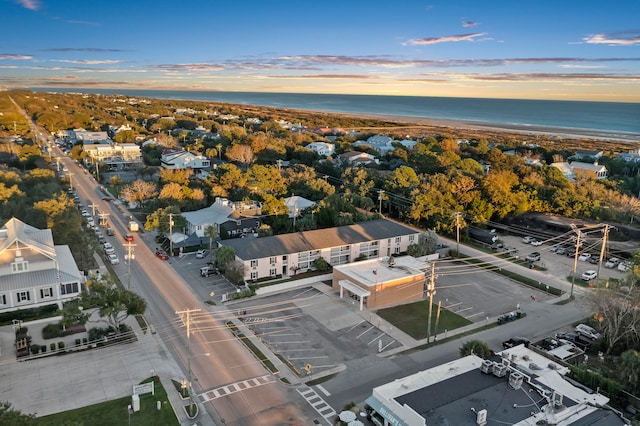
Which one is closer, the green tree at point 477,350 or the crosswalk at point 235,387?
the crosswalk at point 235,387

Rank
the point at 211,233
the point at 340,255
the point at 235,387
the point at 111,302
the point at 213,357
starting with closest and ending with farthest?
the point at 235,387, the point at 213,357, the point at 111,302, the point at 340,255, the point at 211,233

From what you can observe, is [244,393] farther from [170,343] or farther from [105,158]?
[105,158]

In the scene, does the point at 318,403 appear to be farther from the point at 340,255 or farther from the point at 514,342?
the point at 340,255

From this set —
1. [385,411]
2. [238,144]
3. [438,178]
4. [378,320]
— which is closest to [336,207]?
[438,178]

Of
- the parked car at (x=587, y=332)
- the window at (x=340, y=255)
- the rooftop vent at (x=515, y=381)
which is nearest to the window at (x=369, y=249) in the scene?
the window at (x=340, y=255)

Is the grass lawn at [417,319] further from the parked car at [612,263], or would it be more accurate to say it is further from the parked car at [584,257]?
the parked car at [612,263]

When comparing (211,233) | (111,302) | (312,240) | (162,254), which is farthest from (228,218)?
(111,302)
